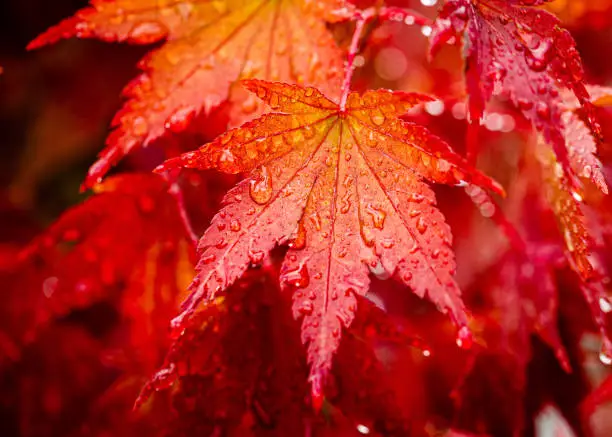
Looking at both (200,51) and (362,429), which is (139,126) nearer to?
(200,51)

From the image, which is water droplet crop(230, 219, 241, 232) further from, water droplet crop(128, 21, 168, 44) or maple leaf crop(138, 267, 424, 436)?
water droplet crop(128, 21, 168, 44)

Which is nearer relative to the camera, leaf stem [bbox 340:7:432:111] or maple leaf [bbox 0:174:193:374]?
leaf stem [bbox 340:7:432:111]

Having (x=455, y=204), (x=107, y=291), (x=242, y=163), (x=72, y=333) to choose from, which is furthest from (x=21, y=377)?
(x=455, y=204)

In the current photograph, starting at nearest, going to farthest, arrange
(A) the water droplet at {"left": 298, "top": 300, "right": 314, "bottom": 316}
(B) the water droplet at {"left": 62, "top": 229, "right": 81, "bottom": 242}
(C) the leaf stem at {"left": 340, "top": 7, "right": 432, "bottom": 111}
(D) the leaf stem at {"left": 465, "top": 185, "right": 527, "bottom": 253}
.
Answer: (A) the water droplet at {"left": 298, "top": 300, "right": 314, "bottom": 316} → (C) the leaf stem at {"left": 340, "top": 7, "right": 432, "bottom": 111} → (D) the leaf stem at {"left": 465, "top": 185, "right": 527, "bottom": 253} → (B) the water droplet at {"left": 62, "top": 229, "right": 81, "bottom": 242}

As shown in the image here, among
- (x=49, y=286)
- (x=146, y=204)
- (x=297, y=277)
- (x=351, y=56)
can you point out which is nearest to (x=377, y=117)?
(x=351, y=56)

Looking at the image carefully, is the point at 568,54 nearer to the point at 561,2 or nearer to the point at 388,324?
the point at 388,324

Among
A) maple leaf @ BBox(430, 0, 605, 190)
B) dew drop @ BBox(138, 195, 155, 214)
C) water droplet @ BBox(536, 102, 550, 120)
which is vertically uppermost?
maple leaf @ BBox(430, 0, 605, 190)

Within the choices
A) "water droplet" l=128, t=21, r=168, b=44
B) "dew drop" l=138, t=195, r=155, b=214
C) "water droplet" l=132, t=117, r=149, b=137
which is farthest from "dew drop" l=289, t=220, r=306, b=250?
"dew drop" l=138, t=195, r=155, b=214
